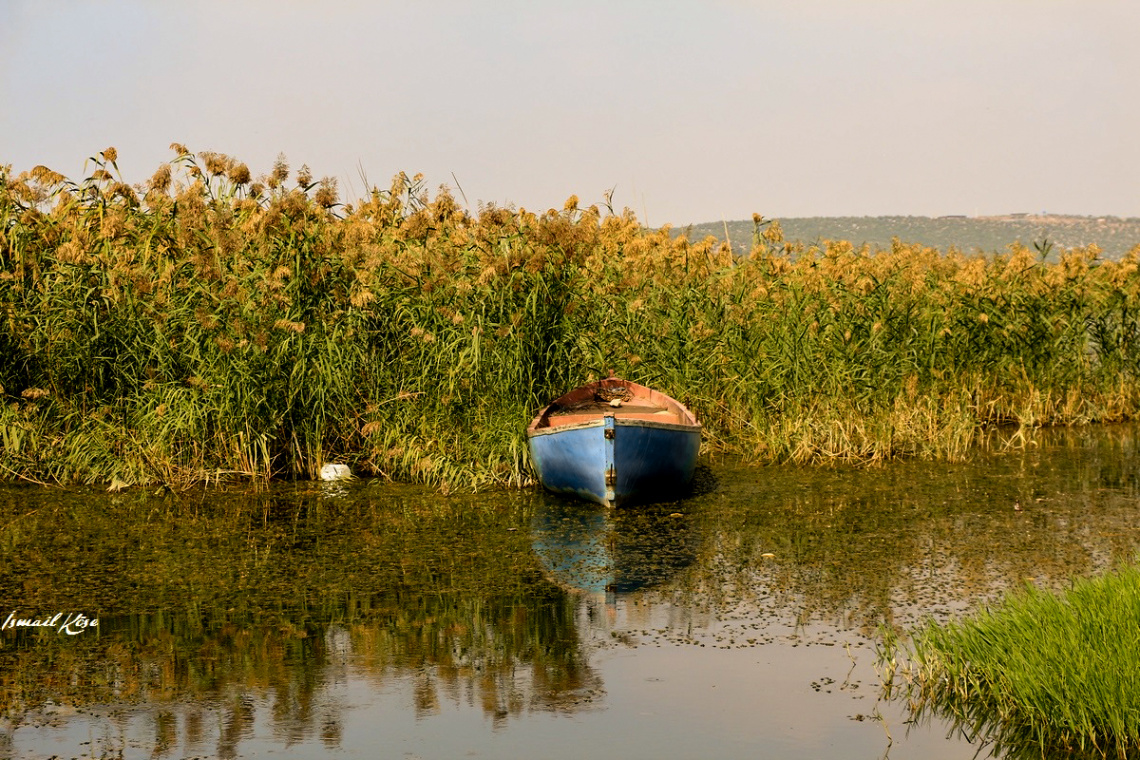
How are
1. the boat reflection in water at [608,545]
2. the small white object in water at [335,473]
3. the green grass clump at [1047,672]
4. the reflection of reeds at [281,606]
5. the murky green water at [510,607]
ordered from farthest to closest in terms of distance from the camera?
the small white object in water at [335,473] → the boat reflection in water at [608,545] → the reflection of reeds at [281,606] → the murky green water at [510,607] → the green grass clump at [1047,672]

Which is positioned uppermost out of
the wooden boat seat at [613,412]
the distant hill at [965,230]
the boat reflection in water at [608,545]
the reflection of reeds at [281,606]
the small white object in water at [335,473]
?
the distant hill at [965,230]

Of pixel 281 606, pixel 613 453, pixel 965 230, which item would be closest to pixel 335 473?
pixel 613 453

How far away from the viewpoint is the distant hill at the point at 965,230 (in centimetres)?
6944

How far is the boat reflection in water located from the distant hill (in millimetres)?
55526

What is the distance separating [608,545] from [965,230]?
219 feet

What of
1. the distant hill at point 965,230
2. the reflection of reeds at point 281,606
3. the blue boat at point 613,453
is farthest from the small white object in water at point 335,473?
the distant hill at point 965,230

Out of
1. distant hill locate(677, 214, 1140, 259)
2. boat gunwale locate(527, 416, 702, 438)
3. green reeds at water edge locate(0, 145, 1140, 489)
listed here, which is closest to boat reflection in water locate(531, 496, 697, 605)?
boat gunwale locate(527, 416, 702, 438)

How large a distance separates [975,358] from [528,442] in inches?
274

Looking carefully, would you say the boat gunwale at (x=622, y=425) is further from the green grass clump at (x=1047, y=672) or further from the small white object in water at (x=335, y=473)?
the green grass clump at (x=1047, y=672)

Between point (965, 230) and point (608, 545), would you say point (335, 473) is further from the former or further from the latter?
point (965, 230)

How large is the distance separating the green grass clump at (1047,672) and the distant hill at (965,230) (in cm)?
6058

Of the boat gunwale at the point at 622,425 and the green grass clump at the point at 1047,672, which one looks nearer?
the green grass clump at the point at 1047,672

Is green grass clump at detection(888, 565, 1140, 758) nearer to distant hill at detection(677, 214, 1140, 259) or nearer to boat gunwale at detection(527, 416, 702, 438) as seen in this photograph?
boat gunwale at detection(527, 416, 702, 438)

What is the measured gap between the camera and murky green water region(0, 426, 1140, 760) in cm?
592
